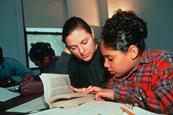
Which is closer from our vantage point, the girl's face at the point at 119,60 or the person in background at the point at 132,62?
the person in background at the point at 132,62

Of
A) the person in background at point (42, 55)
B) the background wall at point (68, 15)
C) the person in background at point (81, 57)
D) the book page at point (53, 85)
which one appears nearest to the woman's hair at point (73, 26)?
the person in background at point (81, 57)

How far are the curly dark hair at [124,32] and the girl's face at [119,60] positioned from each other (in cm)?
2

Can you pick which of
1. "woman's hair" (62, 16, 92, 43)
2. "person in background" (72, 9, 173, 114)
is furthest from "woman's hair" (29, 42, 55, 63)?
"person in background" (72, 9, 173, 114)

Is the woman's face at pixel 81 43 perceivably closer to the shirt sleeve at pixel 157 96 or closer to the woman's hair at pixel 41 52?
the shirt sleeve at pixel 157 96

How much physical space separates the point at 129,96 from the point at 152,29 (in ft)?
9.41

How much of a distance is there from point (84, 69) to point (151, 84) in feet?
1.89

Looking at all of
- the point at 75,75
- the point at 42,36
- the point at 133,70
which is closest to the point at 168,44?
the point at 42,36

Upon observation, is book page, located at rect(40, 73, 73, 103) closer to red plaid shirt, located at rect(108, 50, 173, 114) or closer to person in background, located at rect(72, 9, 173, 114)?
person in background, located at rect(72, 9, 173, 114)

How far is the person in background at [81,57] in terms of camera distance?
4.51 feet

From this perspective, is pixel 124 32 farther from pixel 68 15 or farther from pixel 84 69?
pixel 68 15

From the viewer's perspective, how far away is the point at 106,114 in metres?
0.85

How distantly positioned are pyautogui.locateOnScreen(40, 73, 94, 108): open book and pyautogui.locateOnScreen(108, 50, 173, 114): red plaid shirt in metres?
0.15

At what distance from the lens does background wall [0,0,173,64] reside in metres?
3.62

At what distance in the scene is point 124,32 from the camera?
105cm
